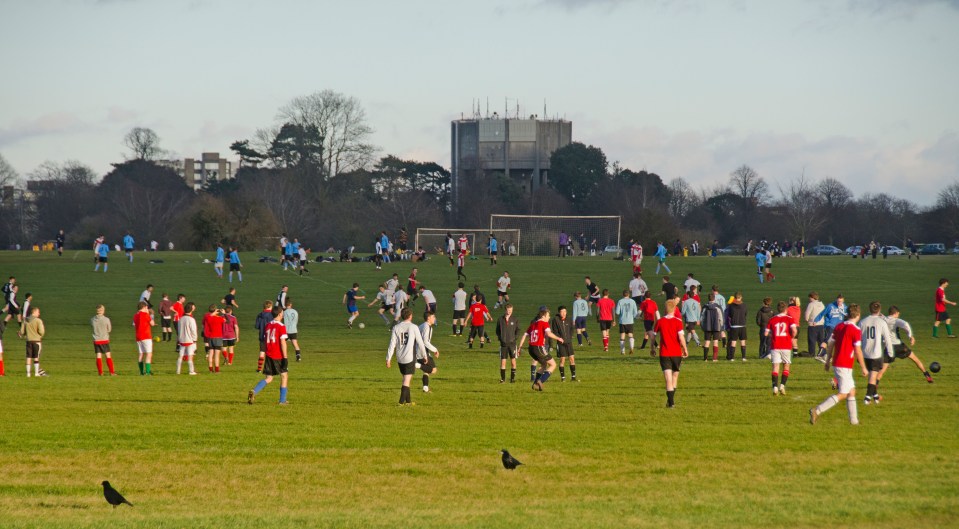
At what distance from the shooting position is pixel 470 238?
85125mm

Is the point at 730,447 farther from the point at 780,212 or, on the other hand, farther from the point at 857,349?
the point at 780,212

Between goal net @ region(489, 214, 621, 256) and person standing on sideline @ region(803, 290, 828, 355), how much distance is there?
147ft

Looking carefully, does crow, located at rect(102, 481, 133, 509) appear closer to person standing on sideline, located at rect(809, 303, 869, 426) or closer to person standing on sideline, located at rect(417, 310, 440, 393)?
person standing on sideline, located at rect(417, 310, 440, 393)

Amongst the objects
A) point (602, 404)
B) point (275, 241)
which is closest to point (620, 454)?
point (602, 404)

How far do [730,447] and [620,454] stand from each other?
5.32ft

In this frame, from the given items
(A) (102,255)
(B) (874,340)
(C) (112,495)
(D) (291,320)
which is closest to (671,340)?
(B) (874,340)

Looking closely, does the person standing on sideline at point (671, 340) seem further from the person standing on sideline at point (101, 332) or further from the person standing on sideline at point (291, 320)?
the person standing on sideline at point (291, 320)

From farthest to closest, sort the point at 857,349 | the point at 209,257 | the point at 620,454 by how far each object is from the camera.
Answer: the point at 209,257
the point at 857,349
the point at 620,454

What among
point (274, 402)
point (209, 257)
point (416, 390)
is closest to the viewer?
point (274, 402)

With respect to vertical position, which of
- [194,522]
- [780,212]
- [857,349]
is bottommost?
[194,522]

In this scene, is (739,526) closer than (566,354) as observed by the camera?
Yes

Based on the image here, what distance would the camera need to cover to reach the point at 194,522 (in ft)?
37.8

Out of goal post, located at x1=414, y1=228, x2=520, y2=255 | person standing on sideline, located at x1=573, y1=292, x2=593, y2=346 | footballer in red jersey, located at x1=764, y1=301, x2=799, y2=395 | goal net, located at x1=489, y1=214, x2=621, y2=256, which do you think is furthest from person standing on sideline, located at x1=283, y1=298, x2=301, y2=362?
goal post, located at x1=414, y1=228, x2=520, y2=255

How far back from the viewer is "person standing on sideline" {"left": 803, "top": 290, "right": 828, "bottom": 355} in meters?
27.8
